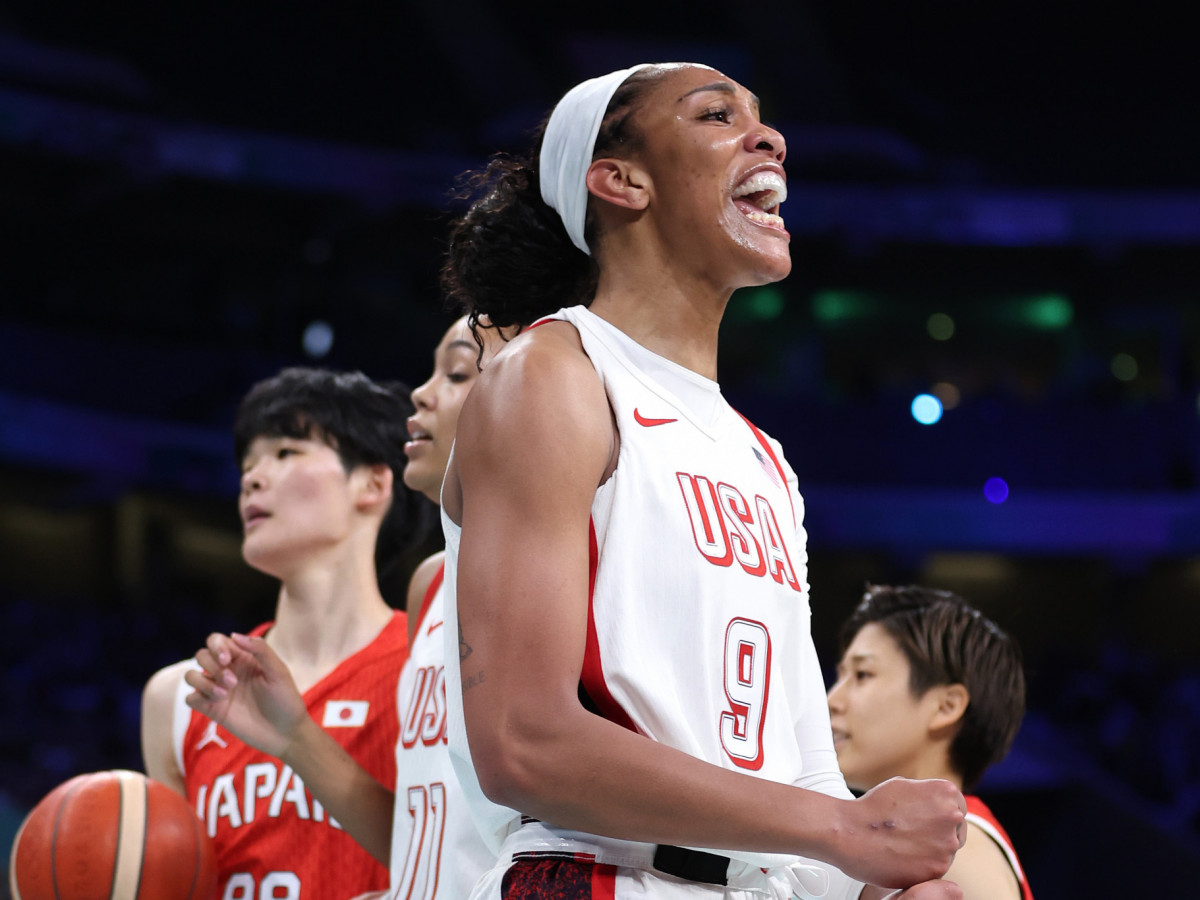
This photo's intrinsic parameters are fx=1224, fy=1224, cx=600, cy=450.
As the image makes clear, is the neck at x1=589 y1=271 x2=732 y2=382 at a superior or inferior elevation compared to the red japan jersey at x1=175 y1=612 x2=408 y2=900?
superior

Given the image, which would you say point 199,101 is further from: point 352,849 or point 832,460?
point 352,849

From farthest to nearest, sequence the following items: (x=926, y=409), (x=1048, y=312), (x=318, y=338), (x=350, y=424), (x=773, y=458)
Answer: (x=1048, y=312)
(x=318, y=338)
(x=926, y=409)
(x=350, y=424)
(x=773, y=458)

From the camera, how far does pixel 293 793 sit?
313 cm

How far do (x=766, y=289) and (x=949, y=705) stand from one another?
56.0ft

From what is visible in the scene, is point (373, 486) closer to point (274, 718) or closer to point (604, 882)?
point (274, 718)

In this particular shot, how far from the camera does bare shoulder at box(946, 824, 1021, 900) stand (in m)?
2.51

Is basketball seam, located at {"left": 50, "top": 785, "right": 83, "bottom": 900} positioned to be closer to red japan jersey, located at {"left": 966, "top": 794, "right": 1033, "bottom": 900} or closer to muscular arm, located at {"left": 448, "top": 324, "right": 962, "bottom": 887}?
muscular arm, located at {"left": 448, "top": 324, "right": 962, "bottom": 887}

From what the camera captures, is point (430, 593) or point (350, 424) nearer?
point (430, 593)

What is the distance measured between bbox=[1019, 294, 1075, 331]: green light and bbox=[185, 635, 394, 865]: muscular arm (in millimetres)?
18143

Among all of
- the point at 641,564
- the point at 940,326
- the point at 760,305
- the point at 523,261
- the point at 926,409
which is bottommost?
the point at 641,564

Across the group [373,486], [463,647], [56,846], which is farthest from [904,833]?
[373,486]

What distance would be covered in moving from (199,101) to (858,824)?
1902 centimetres

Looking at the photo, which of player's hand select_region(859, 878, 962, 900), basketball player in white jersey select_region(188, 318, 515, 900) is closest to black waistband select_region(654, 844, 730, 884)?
player's hand select_region(859, 878, 962, 900)

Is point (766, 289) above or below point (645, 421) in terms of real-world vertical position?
above
